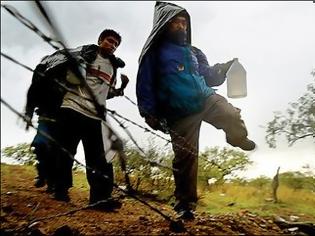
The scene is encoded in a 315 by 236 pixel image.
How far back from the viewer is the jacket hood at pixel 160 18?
249 cm

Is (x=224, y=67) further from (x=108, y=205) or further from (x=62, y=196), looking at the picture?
(x=62, y=196)

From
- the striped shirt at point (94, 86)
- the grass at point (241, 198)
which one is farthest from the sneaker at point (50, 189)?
the striped shirt at point (94, 86)

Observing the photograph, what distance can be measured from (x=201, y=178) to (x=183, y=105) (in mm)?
791

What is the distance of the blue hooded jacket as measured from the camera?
7.77 feet

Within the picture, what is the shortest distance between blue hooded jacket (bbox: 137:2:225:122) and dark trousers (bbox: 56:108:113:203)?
358 millimetres

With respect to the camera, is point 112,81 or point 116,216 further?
point 112,81

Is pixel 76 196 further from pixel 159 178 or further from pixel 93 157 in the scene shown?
pixel 159 178

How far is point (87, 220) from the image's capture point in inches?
88.8

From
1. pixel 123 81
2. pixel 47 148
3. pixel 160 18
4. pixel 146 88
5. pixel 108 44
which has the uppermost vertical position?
pixel 160 18

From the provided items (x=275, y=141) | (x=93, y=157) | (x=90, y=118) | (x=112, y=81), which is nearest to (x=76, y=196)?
(x=93, y=157)

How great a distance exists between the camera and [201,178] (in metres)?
3.00

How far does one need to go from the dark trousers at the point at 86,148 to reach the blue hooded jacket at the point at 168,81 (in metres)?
0.36

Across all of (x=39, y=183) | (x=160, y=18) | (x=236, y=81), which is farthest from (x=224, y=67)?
(x=39, y=183)

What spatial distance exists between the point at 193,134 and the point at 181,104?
162 millimetres
